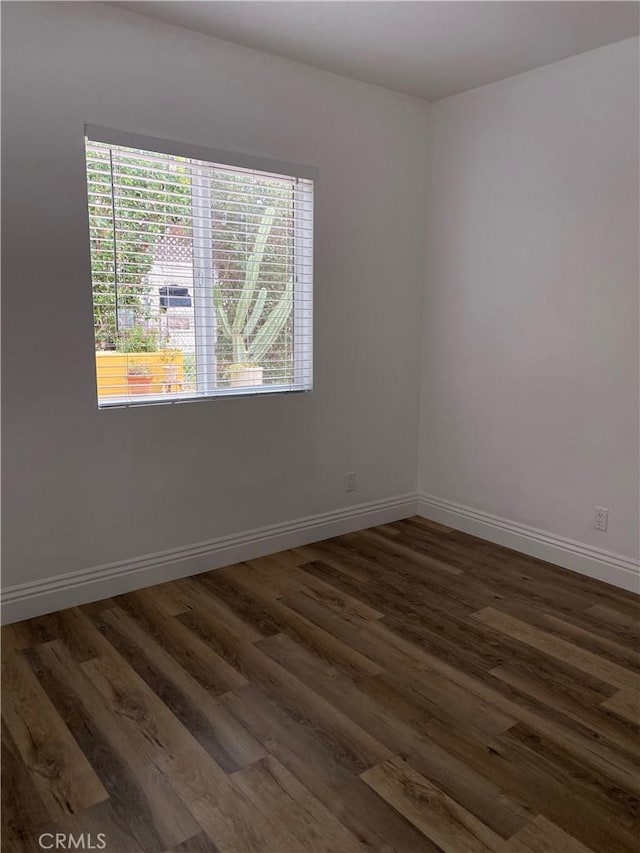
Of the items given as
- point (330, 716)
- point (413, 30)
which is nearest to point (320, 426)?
point (330, 716)

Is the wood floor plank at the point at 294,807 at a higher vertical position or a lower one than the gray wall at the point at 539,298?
lower

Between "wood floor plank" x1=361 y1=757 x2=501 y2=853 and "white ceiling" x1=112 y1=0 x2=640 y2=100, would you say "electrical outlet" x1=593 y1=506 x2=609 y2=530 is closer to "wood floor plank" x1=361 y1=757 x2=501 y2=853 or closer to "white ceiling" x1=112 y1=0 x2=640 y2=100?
"wood floor plank" x1=361 y1=757 x2=501 y2=853

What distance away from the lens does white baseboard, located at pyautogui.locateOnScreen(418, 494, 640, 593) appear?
3.26 meters

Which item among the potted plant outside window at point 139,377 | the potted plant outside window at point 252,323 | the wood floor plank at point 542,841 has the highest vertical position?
the potted plant outside window at point 252,323

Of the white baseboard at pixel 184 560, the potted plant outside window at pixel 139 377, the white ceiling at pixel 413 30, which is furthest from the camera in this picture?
the potted plant outside window at pixel 139 377

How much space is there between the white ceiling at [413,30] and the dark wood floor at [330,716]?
102 inches

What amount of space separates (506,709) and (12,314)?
2435 millimetres

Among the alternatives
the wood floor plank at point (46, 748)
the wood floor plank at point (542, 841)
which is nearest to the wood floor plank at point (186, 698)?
the wood floor plank at point (46, 748)

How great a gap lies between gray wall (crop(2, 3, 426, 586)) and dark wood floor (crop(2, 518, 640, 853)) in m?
0.48

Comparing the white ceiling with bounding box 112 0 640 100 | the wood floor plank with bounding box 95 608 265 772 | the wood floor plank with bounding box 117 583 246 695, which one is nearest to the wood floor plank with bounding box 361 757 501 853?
the wood floor plank with bounding box 95 608 265 772

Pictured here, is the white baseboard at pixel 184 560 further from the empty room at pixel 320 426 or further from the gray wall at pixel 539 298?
the gray wall at pixel 539 298

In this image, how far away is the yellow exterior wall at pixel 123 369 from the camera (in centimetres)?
296
